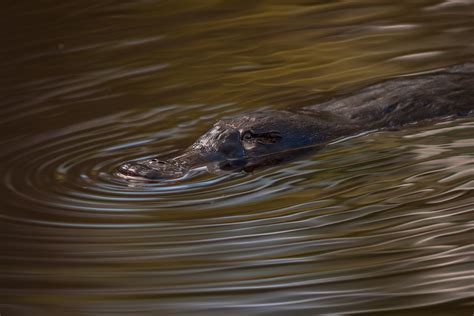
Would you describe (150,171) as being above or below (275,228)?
above

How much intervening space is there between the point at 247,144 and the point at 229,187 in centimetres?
56

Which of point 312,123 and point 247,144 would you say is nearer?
point 247,144

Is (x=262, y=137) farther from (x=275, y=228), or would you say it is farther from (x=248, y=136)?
(x=275, y=228)

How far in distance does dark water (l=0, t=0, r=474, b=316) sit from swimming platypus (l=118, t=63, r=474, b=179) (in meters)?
0.14

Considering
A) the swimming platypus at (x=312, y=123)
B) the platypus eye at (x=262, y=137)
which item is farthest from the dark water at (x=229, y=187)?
the platypus eye at (x=262, y=137)

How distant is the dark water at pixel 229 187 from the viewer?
10.3 feet

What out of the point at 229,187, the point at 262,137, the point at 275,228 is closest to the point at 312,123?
the point at 262,137

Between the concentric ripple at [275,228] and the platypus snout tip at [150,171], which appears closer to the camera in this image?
Result: the concentric ripple at [275,228]

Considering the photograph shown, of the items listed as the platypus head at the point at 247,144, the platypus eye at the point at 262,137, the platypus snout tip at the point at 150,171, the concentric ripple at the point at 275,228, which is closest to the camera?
the concentric ripple at the point at 275,228

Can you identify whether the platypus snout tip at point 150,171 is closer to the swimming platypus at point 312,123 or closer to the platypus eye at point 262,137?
the swimming platypus at point 312,123

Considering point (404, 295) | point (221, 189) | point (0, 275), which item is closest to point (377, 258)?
point (404, 295)

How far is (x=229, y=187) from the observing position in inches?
166

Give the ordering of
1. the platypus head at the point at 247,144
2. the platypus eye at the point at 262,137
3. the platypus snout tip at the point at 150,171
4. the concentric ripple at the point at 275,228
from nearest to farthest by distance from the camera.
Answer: the concentric ripple at the point at 275,228, the platypus snout tip at the point at 150,171, the platypus head at the point at 247,144, the platypus eye at the point at 262,137

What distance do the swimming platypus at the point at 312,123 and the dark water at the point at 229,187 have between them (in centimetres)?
14
